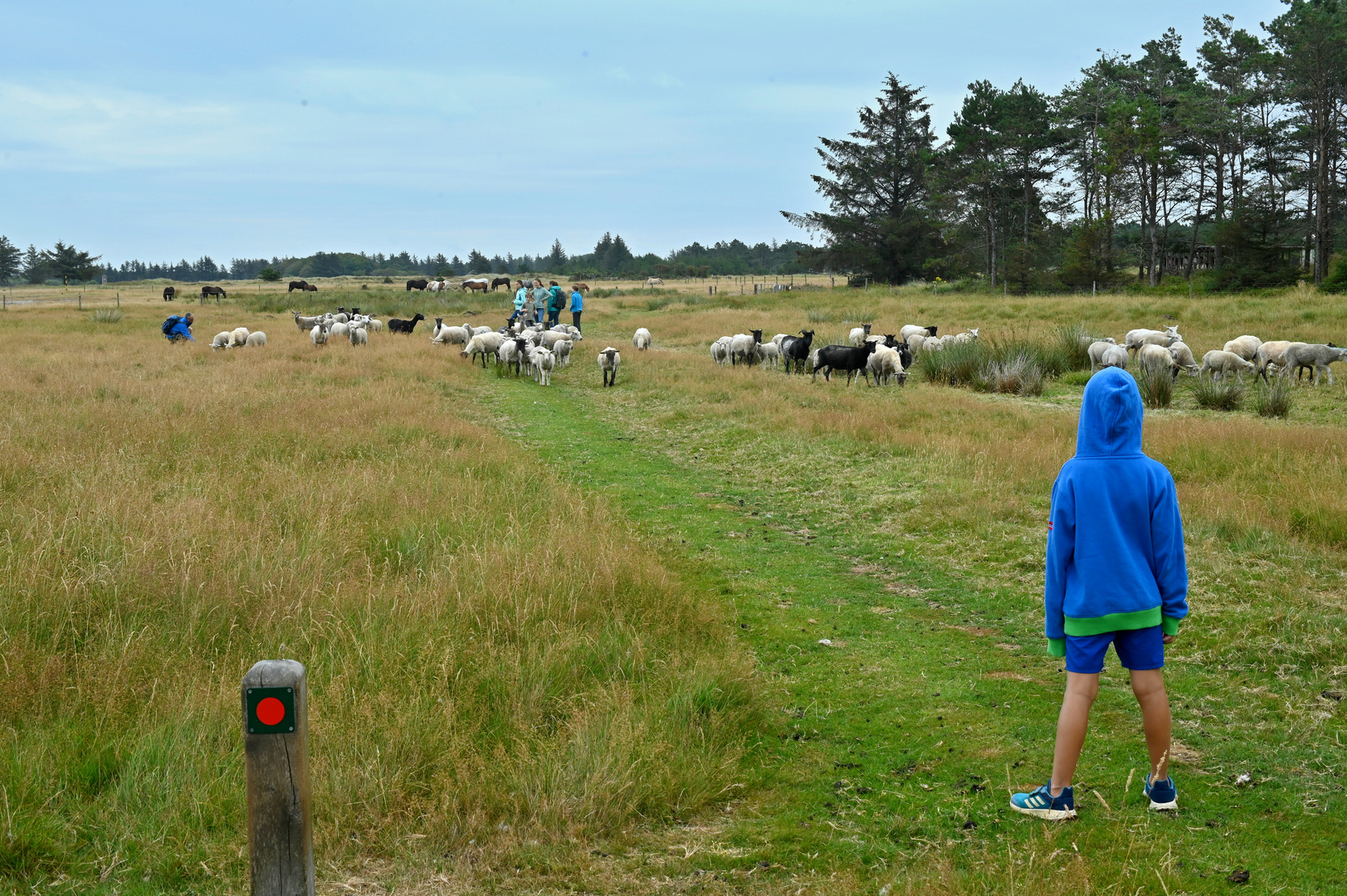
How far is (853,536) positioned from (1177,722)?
4432 mm

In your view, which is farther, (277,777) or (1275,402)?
(1275,402)

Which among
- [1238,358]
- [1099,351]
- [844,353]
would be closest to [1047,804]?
[844,353]

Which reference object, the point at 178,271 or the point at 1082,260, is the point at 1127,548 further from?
the point at 178,271

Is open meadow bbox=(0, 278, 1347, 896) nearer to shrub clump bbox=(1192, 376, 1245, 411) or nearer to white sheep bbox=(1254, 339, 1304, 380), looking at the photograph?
shrub clump bbox=(1192, 376, 1245, 411)

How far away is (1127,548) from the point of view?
421 cm

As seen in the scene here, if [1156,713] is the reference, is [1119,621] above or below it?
above

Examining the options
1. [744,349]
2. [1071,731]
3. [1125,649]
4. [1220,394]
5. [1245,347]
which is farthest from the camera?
[744,349]

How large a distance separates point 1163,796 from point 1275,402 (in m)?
15.1

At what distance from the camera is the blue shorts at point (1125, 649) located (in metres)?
4.23

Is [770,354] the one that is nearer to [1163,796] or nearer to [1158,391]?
[1158,391]

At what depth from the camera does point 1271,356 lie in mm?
21250

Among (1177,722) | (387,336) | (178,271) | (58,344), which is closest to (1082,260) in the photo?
(387,336)

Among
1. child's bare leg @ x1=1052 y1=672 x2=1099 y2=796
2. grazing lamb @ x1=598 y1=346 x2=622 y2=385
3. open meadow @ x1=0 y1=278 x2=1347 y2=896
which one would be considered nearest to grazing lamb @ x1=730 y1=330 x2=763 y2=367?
grazing lamb @ x1=598 y1=346 x2=622 y2=385

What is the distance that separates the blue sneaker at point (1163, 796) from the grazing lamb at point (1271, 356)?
19919mm
